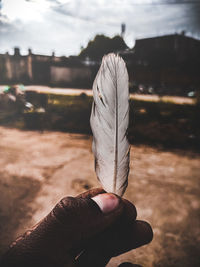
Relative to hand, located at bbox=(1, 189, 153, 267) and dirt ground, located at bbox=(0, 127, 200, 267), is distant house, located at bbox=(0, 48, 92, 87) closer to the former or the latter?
dirt ground, located at bbox=(0, 127, 200, 267)

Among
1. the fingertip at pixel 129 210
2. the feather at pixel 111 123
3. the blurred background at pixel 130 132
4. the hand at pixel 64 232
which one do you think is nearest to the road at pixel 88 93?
the blurred background at pixel 130 132

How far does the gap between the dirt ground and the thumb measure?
3.83 feet

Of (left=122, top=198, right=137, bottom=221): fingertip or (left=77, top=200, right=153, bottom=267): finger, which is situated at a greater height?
(left=122, top=198, right=137, bottom=221): fingertip

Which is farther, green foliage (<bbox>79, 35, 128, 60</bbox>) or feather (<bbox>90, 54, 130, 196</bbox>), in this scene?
green foliage (<bbox>79, 35, 128, 60</bbox>)

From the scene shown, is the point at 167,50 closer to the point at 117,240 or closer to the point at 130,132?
the point at 130,132

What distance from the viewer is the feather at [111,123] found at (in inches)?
24.0

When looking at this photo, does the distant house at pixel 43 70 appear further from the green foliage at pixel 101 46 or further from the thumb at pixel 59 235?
the thumb at pixel 59 235

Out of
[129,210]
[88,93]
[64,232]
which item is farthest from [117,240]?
[88,93]

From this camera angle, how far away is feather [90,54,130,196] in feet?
2.00

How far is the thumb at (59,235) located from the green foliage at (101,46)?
398 centimetres

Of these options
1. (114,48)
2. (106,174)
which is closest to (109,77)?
(106,174)

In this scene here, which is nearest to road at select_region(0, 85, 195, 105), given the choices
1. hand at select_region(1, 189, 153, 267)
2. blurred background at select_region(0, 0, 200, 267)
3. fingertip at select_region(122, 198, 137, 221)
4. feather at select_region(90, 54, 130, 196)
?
blurred background at select_region(0, 0, 200, 267)

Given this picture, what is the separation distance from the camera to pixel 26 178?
8.32 feet

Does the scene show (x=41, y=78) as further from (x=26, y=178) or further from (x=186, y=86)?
(x=186, y=86)
